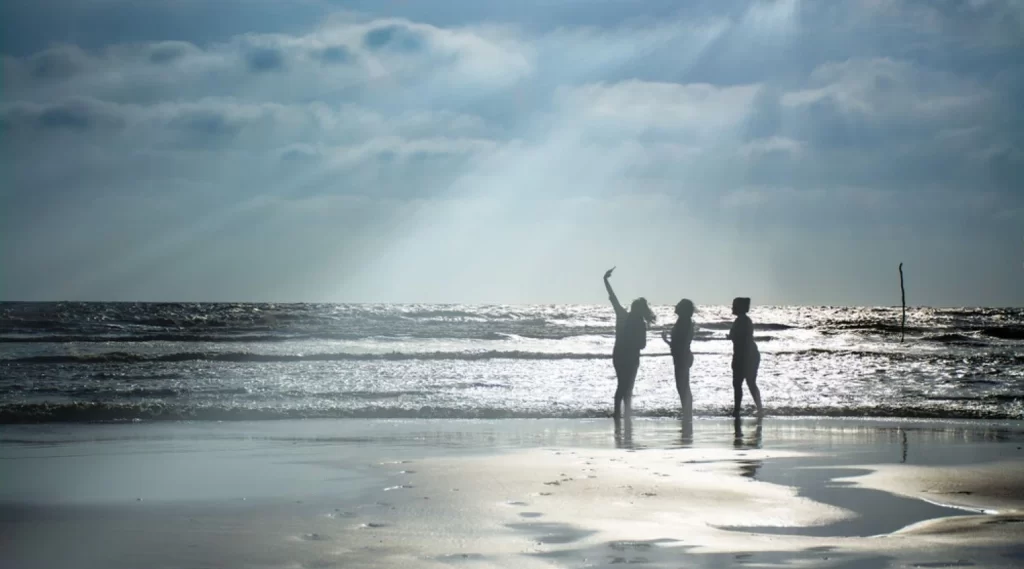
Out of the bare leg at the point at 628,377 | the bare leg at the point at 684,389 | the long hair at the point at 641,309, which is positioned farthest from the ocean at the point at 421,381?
the long hair at the point at 641,309

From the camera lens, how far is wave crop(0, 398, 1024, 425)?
51.3 feet

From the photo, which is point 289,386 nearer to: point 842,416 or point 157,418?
point 157,418

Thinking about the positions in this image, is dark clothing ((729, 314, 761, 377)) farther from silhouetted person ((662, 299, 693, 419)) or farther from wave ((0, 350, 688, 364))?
wave ((0, 350, 688, 364))

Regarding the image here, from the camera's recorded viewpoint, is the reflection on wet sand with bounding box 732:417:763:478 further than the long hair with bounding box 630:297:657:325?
No

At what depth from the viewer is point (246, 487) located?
825cm

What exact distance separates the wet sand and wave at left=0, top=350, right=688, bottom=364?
61.9ft

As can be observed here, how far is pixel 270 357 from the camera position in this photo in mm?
32625

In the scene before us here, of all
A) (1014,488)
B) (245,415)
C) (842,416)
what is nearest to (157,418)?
(245,415)

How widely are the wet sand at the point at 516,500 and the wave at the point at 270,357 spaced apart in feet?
61.9

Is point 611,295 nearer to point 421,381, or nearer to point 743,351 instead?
point 743,351

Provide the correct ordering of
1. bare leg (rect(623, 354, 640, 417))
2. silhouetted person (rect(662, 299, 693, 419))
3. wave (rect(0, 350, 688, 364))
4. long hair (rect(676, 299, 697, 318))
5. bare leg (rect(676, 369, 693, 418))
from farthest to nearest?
1. wave (rect(0, 350, 688, 364))
2. bare leg (rect(676, 369, 693, 418))
3. silhouetted person (rect(662, 299, 693, 419))
4. bare leg (rect(623, 354, 640, 417))
5. long hair (rect(676, 299, 697, 318))

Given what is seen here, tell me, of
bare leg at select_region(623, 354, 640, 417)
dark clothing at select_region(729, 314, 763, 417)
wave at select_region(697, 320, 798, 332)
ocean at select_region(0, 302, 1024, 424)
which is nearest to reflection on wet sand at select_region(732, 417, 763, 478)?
dark clothing at select_region(729, 314, 763, 417)

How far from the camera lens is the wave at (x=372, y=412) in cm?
1565

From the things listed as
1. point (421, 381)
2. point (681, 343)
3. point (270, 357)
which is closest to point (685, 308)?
point (681, 343)
